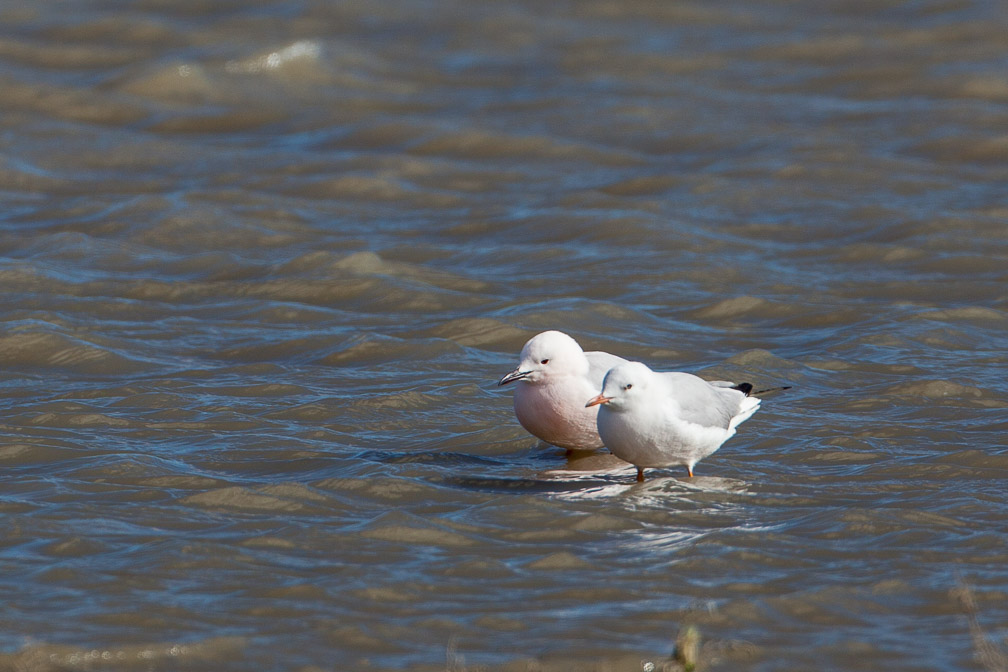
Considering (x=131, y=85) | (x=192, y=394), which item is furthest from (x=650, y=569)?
(x=131, y=85)

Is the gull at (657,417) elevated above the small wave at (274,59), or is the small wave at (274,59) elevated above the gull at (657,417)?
the small wave at (274,59)

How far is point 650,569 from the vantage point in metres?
5.64

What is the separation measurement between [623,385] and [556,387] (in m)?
0.60

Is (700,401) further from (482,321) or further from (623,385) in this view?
(482,321)

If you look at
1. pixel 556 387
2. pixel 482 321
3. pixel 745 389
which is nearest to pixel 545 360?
pixel 556 387

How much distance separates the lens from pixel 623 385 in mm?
6289

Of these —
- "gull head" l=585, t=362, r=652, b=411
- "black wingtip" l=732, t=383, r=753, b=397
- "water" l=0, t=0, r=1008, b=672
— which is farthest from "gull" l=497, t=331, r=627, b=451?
"black wingtip" l=732, t=383, r=753, b=397

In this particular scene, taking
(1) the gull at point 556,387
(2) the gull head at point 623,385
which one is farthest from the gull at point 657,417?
(1) the gull at point 556,387

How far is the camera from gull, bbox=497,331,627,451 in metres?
6.80

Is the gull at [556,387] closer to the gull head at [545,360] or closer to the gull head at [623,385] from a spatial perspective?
the gull head at [545,360]

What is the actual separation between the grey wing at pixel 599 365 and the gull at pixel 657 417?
406mm

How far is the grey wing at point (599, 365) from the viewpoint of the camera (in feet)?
22.7

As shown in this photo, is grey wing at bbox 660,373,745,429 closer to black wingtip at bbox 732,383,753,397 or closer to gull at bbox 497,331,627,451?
black wingtip at bbox 732,383,753,397

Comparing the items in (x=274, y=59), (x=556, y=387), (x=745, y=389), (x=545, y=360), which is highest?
(x=274, y=59)
